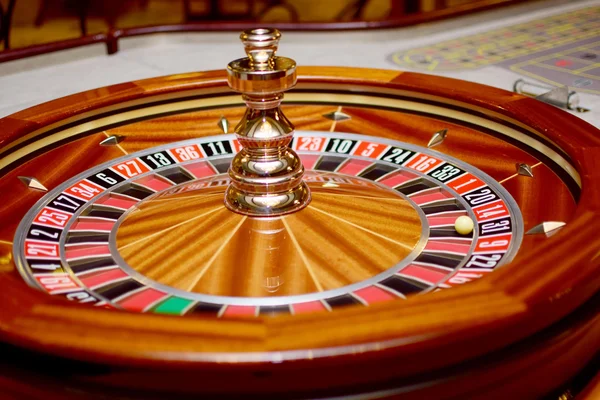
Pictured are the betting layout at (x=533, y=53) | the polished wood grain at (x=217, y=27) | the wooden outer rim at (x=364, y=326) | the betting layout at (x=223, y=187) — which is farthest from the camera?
the polished wood grain at (x=217, y=27)

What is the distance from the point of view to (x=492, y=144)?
6.06ft

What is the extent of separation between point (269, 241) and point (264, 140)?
0.27 meters

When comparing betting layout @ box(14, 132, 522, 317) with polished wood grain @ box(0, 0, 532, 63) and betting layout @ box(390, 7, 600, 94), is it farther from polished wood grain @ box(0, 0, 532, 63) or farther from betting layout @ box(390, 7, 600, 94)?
polished wood grain @ box(0, 0, 532, 63)

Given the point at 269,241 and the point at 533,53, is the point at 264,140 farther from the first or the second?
the point at 533,53

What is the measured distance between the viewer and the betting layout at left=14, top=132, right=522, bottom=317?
127cm

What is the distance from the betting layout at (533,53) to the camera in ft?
8.86

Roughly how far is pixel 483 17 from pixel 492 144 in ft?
6.59

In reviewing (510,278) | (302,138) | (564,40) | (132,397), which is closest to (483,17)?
(564,40)

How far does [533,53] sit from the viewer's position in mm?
3008

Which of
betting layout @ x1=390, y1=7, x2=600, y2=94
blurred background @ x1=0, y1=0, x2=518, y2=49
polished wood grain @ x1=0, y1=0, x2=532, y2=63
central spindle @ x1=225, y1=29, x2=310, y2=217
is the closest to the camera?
central spindle @ x1=225, y1=29, x2=310, y2=217

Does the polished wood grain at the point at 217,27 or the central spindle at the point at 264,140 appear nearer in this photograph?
the central spindle at the point at 264,140

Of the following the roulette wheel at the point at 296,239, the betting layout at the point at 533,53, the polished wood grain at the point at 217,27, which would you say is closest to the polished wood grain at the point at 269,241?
the roulette wheel at the point at 296,239

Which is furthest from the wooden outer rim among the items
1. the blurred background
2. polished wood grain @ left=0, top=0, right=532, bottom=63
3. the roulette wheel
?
the blurred background

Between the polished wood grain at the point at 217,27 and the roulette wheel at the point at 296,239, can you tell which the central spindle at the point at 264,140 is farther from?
the polished wood grain at the point at 217,27
